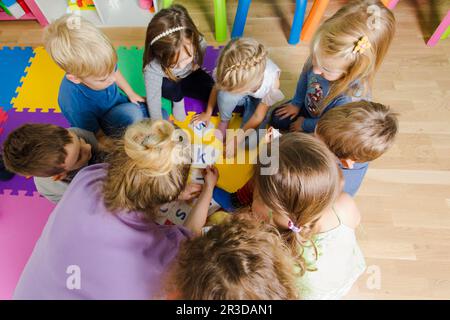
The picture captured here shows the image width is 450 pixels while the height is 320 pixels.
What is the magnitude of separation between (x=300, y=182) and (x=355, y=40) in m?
0.52

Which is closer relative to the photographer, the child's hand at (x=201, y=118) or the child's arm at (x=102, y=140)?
the child's arm at (x=102, y=140)

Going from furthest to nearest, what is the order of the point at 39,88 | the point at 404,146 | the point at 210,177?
the point at 39,88 → the point at 404,146 → the point at 210,177

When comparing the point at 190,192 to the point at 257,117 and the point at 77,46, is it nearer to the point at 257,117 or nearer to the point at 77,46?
the point at 257,117

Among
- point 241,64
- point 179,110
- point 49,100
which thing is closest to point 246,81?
point 241,64

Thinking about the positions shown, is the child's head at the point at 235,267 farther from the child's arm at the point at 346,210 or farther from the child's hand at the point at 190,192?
the child's hand at the point at 190,192

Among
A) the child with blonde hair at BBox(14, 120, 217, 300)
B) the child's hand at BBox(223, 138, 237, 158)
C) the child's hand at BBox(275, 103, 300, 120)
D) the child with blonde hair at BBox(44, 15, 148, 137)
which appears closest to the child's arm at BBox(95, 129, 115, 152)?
the child with blonde hair at BBox(44, 15, 148, 137)

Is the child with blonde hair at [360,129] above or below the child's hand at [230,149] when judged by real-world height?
above

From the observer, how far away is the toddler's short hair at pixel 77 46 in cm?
99

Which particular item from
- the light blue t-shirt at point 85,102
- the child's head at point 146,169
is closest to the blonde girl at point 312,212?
the child's head at point 146,169

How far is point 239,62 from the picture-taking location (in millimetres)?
1062

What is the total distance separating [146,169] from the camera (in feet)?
2.51

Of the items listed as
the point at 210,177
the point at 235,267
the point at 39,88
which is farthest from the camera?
the point at 39,88

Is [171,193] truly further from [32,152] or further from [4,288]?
[4,288]

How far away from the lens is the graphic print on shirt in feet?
3.92
